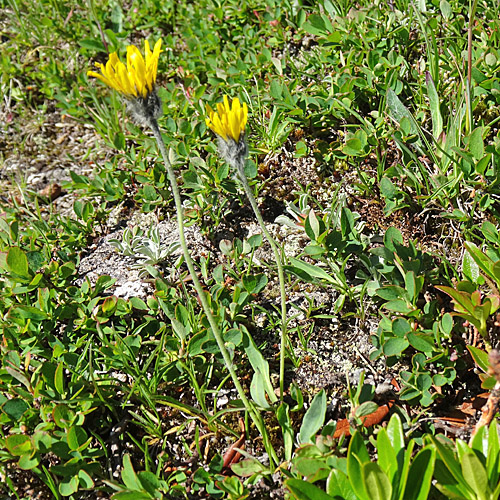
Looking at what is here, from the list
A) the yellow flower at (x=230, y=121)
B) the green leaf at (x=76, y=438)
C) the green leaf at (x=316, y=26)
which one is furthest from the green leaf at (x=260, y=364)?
the green leaf at (x=316, y=26)

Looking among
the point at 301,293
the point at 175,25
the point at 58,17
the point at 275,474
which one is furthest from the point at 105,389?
the point at 58,17

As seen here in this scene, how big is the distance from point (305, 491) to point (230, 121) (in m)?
1.28

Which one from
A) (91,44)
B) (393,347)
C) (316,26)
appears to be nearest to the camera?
(393,347)

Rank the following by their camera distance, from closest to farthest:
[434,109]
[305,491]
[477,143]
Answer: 1. [305,491]
2. [477,143]
3. [434,109]

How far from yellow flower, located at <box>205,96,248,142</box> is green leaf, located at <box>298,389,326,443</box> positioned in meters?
1.02

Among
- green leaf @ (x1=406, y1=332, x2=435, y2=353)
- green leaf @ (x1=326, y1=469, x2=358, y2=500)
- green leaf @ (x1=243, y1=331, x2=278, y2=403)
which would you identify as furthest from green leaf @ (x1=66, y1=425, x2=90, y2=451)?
green leaf @ (x1=406, y1=332, x2=435, y2=353)

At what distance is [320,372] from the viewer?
2.29m

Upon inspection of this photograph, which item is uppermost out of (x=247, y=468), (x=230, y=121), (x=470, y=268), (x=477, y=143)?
(x=230, y=121)

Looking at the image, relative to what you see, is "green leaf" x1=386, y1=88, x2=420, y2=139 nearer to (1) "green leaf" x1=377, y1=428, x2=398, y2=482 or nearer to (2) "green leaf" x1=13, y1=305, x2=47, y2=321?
(1) "green leaf" x1=377, y1=428, x2=398, y2=482

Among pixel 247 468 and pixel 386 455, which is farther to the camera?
pixel 247 468

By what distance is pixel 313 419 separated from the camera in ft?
6.56

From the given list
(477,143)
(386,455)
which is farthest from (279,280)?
(477,143)

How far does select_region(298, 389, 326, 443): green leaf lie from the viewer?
6.49ft

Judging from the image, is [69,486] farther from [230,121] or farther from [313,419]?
[230,121]
